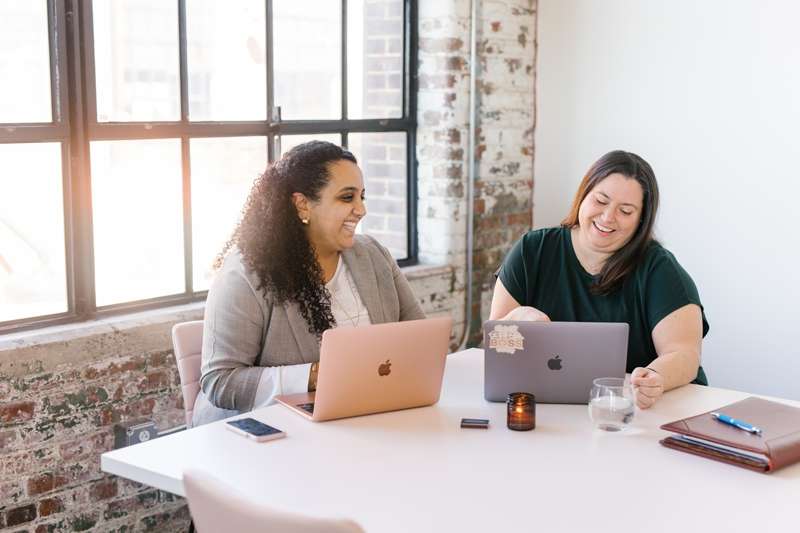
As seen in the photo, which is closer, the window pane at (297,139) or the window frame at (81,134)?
the window frame at (81,134)

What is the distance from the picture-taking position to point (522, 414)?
2283 millimetres

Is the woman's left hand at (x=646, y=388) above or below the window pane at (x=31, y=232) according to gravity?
below

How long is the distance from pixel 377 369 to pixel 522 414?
0.34 m

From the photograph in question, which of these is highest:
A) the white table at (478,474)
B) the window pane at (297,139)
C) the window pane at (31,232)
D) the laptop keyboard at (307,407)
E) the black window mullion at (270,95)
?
the black window mullion at (270,95)

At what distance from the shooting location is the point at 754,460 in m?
2.05

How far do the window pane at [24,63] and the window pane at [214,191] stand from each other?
567 mm

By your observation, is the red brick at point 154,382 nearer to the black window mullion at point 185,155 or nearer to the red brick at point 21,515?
the black window mullion at point 185,155

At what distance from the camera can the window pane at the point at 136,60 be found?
3145mm

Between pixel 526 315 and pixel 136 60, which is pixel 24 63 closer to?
pixel 136 60

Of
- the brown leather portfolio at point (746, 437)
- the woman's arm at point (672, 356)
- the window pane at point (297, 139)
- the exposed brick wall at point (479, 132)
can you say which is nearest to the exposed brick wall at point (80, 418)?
the window pane at point (297, 139)

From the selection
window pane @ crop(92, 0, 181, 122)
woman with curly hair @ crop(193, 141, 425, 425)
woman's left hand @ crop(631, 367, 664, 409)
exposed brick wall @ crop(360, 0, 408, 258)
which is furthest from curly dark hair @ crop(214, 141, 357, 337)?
exposed brick wall @ crop(360, 0, 408, 258)

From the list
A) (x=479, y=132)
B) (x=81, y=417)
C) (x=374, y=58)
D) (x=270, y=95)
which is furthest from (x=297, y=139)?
(x=81, y=417)

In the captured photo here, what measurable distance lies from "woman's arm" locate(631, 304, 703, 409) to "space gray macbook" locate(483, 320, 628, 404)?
9cm

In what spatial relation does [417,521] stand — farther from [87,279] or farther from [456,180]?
[456,180]
